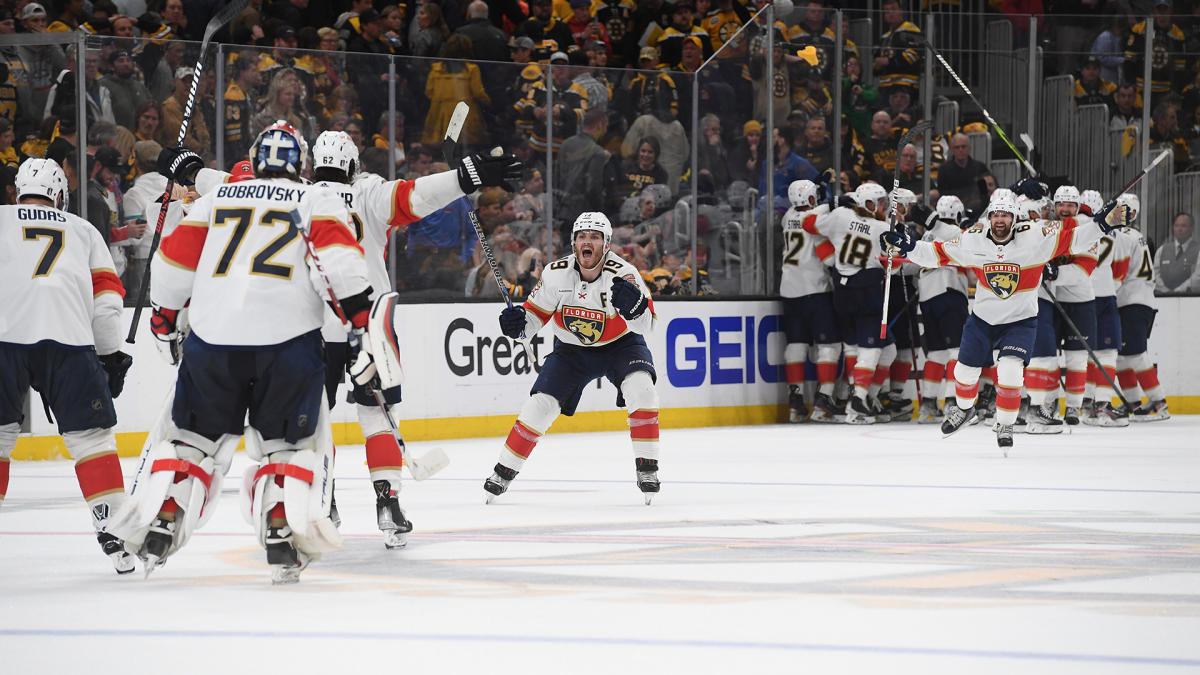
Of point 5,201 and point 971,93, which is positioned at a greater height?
point 971,93

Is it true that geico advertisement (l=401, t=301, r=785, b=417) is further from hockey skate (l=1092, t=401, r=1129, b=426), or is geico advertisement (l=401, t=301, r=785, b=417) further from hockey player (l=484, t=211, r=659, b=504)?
hockey player (l=484, t=211, r=659, b=504)

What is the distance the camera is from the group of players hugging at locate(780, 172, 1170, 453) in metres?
11.3

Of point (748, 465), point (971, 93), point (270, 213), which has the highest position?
point (971, 93)

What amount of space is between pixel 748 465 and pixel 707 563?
3708 millimetres

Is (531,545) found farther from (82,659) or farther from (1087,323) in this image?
(1087,323)

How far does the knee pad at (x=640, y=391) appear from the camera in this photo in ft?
22.6

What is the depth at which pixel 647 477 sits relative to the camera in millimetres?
6766

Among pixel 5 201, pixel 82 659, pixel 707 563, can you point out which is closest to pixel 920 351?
pixel 5 201

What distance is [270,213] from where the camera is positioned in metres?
4.55

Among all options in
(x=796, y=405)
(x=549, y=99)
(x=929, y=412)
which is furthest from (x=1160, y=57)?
(x=549, y=99)

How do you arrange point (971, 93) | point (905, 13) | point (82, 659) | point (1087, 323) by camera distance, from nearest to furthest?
1. point (82, 659)
2. point (1087, 323)
3. point (971, 93)
4. point (905, 13)

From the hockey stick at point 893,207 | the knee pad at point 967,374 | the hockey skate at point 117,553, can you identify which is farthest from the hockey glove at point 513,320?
the hockey stick at point 893,207

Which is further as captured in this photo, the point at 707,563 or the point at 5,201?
the point at 5,201

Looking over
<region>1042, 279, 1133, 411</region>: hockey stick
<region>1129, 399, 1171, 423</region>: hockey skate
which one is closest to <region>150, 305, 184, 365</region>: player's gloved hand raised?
<region>1042, 279, 1133, 411</region>: hockey stick
